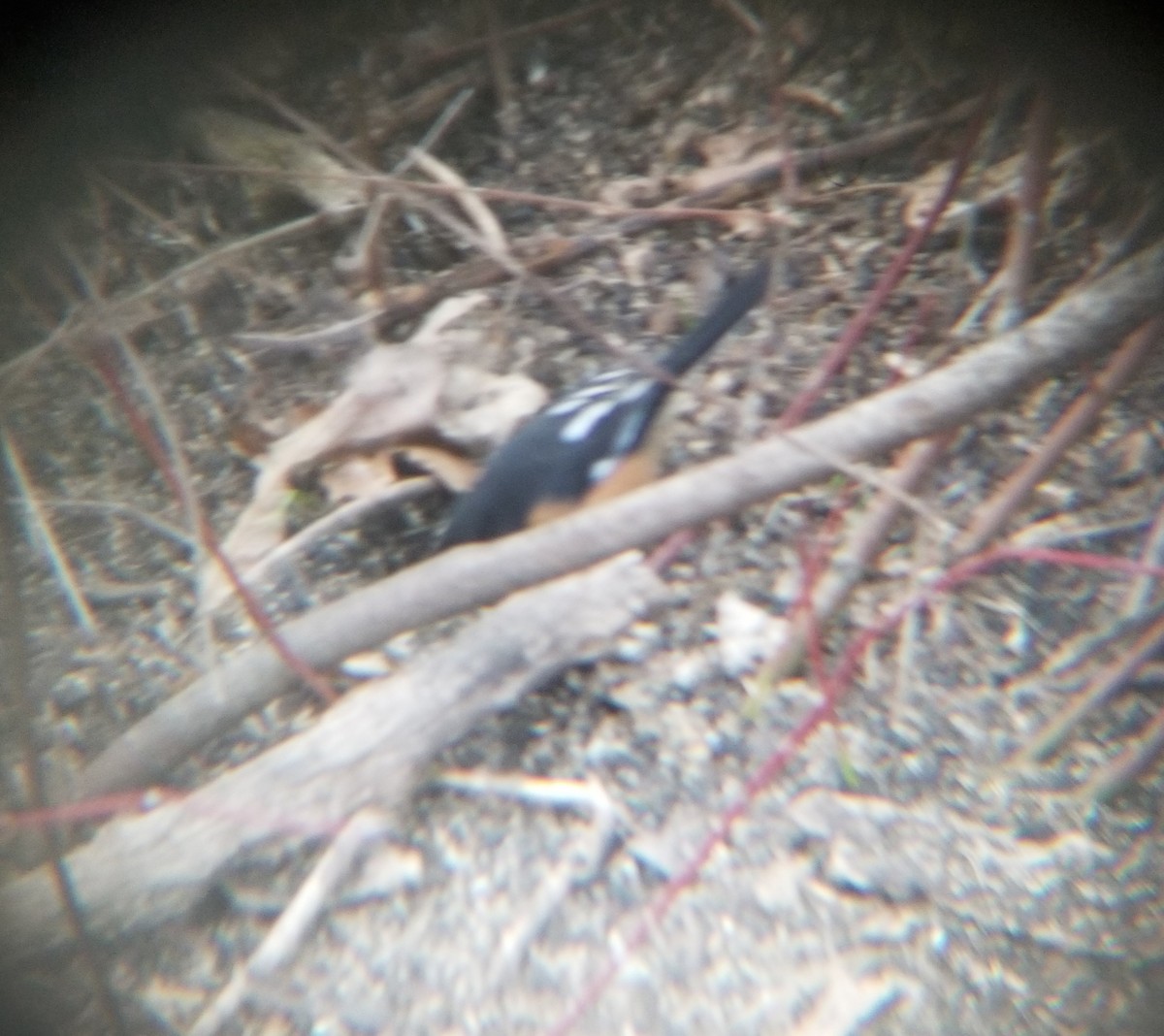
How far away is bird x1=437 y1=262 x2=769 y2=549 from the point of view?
1.04m

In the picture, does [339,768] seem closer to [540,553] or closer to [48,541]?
[540,553]

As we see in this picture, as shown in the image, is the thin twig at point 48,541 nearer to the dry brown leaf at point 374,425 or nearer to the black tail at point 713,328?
the dry brown leaf at point 374,425

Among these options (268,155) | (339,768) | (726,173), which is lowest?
(339,768)

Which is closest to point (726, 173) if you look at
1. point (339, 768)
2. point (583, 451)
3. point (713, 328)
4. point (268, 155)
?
point (713, 328)

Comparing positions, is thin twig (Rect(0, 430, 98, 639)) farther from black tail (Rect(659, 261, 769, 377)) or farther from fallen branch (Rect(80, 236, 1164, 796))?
black tail (Rect(659, 261, 769, 377))

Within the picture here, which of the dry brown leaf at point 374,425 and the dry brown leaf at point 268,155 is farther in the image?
the dry brown leaf at point 268,155

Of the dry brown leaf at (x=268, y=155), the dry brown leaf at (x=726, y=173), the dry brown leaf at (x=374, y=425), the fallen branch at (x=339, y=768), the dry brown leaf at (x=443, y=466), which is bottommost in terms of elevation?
the fallen branch at (x=339, y=768)

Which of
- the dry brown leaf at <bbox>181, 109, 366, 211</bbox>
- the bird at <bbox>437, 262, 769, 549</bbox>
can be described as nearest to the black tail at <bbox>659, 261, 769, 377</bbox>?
the bird at <bbox>437, 262, 769, 549</bbox>

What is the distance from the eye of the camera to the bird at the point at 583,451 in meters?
1.04

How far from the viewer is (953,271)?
121cm

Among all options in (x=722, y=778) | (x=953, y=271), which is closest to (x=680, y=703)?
(x=722, y=778)

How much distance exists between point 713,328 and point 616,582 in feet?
1.12

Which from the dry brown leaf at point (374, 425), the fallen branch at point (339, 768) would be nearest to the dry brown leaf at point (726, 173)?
the dry brown leaf at point (374, 425)

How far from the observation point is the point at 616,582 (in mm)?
928
